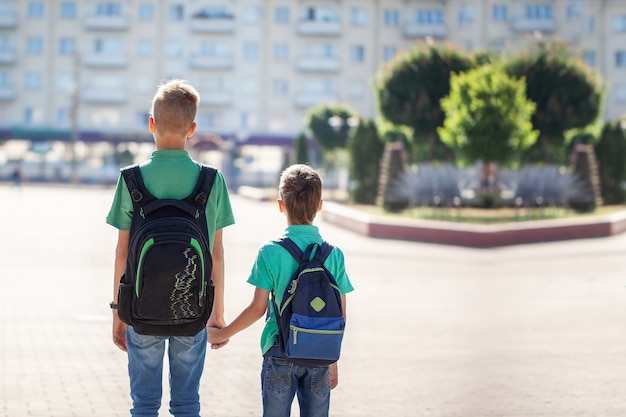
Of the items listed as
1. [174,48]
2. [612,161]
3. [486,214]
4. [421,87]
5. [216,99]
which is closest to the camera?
[486,214]

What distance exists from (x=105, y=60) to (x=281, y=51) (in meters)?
12.9

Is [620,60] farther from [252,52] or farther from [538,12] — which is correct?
[252,52]

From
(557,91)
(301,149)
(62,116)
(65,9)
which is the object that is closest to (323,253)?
(557,91)

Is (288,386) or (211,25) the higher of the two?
(211,25)

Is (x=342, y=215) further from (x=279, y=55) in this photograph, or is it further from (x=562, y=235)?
(x=279, y=55)

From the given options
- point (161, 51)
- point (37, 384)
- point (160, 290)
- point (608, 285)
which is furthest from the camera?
point (161, 51)

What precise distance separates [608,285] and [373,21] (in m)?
61.2

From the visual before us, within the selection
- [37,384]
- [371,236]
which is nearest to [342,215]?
[371,236]

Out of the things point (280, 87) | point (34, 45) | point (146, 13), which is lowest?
point (280, 87)

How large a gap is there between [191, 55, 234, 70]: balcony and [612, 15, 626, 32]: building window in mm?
27768

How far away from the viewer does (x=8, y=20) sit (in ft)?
234

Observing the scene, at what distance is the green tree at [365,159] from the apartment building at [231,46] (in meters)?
35.9

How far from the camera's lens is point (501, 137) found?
83.5 feet

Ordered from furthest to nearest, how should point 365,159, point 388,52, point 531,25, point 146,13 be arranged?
point 388,52
point 146,13
point 531,25
point 365,159
